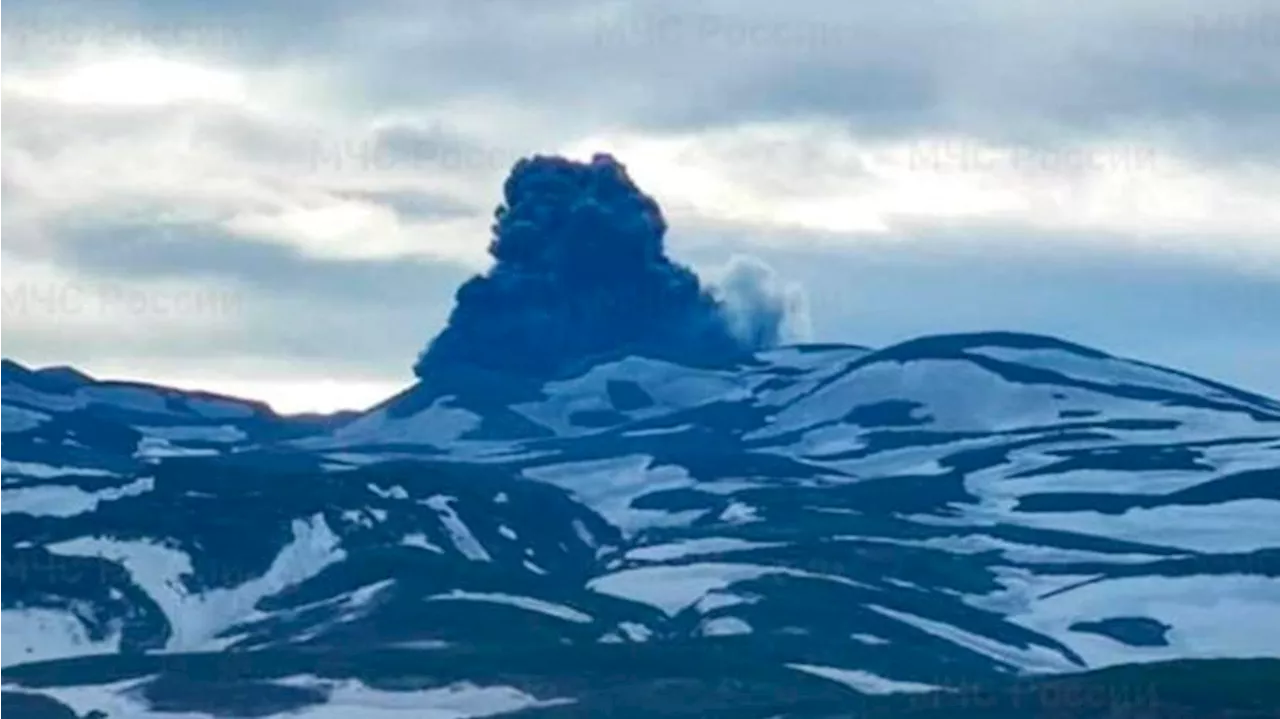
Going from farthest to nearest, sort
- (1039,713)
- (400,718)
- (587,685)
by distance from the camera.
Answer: (587,685) → (400,718) → (1039,713)

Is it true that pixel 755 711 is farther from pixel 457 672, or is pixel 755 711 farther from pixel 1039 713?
pixel 457 672

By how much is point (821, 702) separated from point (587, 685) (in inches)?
726

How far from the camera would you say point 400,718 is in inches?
7082

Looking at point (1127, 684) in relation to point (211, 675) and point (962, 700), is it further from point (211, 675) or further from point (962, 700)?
point (211, 675)

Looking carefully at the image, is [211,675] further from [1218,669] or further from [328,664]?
[1218,669]

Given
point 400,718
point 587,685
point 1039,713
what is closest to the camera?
point 1039,713

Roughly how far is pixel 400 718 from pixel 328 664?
19.4m

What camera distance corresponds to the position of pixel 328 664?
19812cm

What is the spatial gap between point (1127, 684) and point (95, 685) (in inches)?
2602

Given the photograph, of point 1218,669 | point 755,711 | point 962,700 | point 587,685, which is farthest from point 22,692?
point 1218,669

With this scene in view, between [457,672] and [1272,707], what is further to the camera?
[457,672]

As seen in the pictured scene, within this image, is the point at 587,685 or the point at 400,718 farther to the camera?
the point at 587,685

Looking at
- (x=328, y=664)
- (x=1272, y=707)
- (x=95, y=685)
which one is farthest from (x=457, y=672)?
(x=1272, y=707)

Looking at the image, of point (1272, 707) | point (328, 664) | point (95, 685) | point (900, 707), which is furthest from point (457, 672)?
point (1272, 707)
